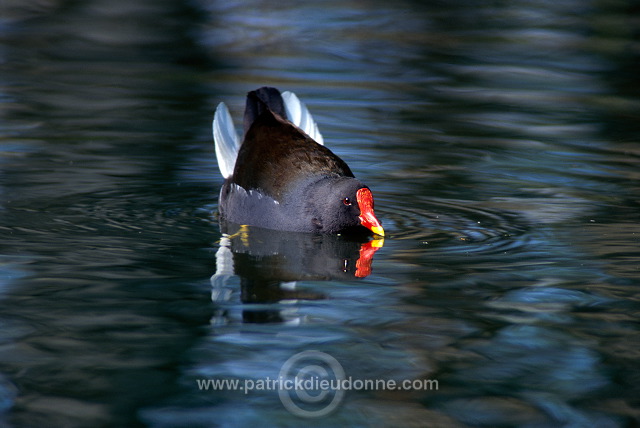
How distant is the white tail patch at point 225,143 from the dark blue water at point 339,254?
0.72 ft

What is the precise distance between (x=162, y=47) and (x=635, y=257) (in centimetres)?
933

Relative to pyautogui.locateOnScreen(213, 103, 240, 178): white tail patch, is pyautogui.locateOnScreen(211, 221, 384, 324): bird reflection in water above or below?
below

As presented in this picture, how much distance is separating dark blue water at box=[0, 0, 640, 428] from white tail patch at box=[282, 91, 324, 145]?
405 mm

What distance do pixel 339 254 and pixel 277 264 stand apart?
0.45 metres

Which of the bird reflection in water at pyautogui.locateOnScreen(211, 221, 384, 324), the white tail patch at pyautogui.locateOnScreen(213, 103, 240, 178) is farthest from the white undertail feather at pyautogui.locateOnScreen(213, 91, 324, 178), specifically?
the bird reflection in water at pyautogui.locateOnScreen(211, 221, 384, 324)

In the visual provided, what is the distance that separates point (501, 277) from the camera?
525cm

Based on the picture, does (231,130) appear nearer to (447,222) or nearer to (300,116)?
(300,116)

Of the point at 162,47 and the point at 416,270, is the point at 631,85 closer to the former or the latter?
the point at 162,47

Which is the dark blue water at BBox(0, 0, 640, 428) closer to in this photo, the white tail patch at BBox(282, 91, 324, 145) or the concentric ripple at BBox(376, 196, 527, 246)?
the concentric ripple at BBox(376, 196, 527, 246)

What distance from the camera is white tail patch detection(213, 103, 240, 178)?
7.28 metres

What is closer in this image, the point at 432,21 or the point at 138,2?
the point at 432,21

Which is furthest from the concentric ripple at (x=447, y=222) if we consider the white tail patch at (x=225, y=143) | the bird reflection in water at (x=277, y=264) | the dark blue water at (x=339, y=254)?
the white tail patch at (x=225, y=143)

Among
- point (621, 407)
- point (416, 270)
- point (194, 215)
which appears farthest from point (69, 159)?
point (621, 407)

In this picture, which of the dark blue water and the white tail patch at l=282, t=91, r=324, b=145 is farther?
the white tail patch at l=282, t=91, r=324, b=145
